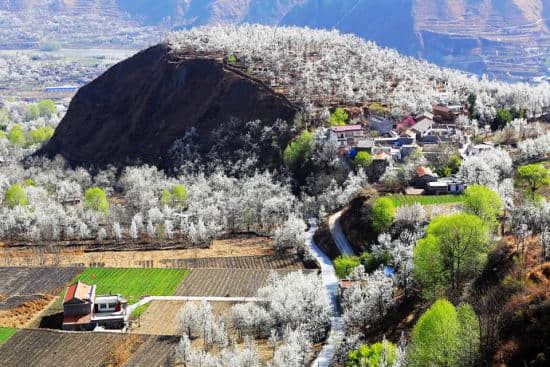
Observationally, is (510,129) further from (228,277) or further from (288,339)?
(288,339)

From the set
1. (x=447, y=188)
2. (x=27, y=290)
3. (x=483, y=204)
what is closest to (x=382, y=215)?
(x=483, y=204)

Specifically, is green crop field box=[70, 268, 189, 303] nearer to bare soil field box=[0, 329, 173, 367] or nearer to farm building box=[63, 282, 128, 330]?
farm building box=[63, 282, 128, 330]

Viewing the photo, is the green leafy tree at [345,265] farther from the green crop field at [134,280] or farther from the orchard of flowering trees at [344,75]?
the orchard of flowering trees at [344,75]

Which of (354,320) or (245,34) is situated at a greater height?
(245,34)

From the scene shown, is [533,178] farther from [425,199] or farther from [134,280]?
[134,280]

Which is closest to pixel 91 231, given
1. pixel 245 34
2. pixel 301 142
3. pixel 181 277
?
pixel 181 277
